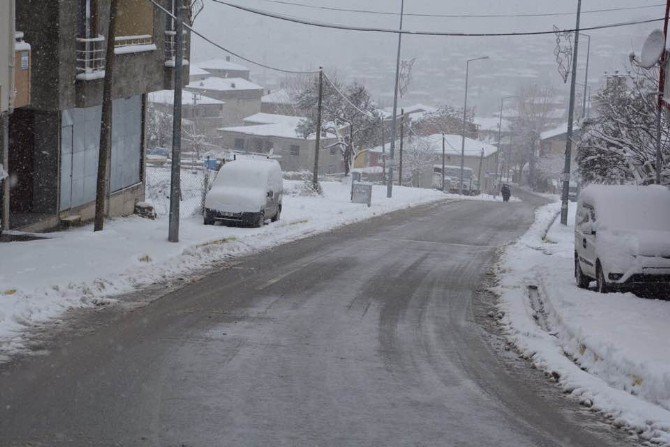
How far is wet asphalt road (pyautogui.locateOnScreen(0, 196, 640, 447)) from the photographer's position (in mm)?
7395

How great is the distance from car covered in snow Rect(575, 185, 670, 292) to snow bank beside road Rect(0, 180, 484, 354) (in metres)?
7.68

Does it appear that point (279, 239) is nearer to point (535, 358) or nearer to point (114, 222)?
point (114, 222)

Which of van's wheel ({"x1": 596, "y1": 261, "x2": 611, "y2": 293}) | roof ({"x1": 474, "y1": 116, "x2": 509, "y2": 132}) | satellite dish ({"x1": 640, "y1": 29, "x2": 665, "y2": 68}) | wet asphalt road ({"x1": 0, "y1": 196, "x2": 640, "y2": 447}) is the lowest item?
wet asphalt road ({"x1": 0, "y1": 196, "x2": 640, "y2": 447})

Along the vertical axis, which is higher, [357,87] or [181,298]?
[357,87]

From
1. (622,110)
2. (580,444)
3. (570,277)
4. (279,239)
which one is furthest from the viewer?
(622,110)

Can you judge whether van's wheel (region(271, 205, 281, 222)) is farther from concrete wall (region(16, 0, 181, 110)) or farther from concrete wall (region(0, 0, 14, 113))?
concrete wall (region(0, 0, 14, 113))

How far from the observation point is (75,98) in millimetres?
21344

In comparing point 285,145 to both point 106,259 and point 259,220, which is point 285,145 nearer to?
point 259,220

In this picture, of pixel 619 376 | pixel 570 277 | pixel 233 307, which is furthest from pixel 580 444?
pixel 570 277

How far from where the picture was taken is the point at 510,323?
13.5 meters

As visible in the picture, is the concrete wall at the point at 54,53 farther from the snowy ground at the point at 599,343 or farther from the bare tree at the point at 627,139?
the bare tree at the point at 627,139

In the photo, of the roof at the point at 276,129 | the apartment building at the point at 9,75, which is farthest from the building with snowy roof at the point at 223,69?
the apartment building at the point at 9,75

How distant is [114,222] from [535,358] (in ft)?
53.5

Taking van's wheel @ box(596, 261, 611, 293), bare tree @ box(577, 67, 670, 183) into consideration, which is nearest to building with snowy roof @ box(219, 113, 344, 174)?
bare tree @ box(577, 67, 670, 183)
